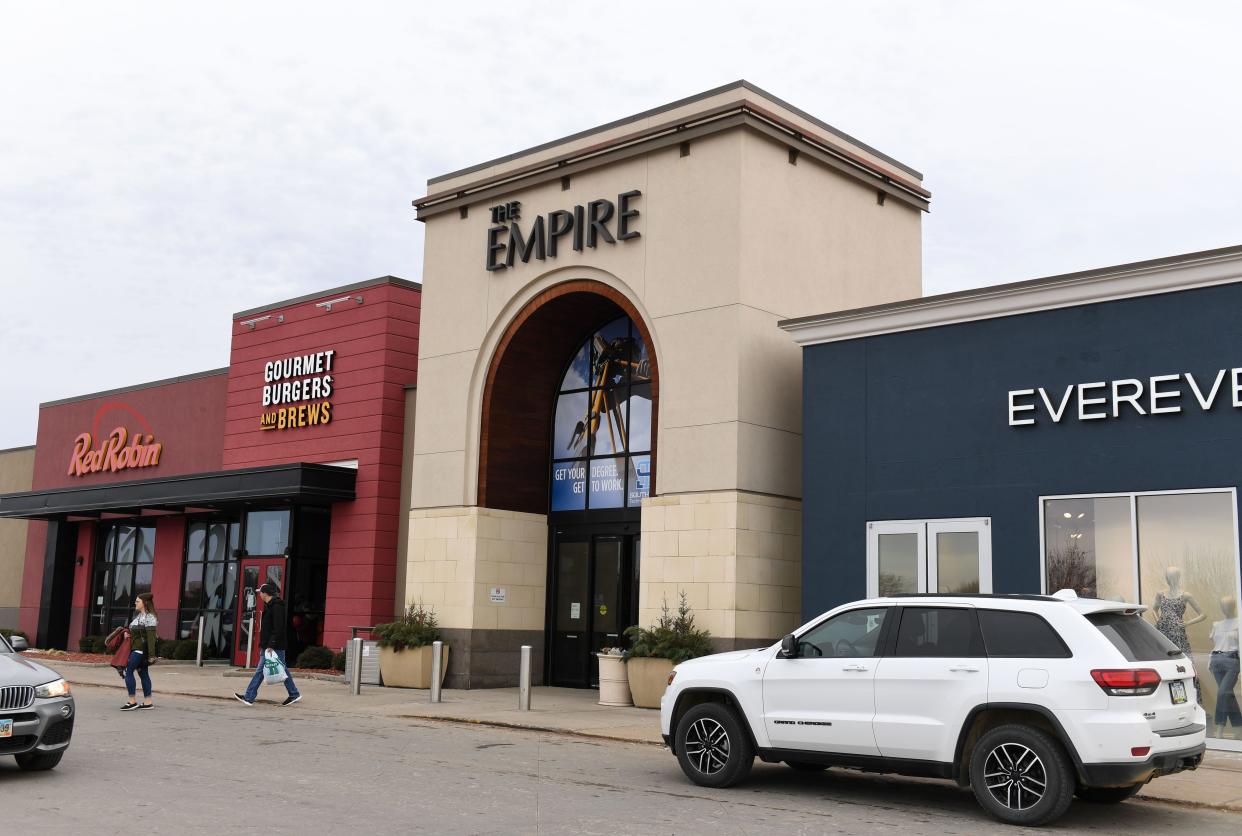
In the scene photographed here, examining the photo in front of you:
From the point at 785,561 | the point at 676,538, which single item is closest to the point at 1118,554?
the point at 785,561

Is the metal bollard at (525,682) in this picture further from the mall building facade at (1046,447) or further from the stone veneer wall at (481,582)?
the mall building facade at (1046,447)

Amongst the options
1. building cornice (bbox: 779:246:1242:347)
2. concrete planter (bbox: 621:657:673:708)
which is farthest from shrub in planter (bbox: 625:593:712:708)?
building cornice (bbox: 779:246:1242:347)

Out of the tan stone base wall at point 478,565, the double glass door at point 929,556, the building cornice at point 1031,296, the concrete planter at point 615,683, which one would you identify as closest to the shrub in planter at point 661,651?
the concrete planter at point 615,683

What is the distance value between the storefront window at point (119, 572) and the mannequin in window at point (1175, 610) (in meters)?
25.2

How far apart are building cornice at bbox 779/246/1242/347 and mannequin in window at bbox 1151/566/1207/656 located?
349 cm

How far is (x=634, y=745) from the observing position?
14.7 meters

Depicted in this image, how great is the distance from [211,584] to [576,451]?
37.0 ft

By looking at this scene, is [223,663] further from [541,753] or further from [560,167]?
[541,753]

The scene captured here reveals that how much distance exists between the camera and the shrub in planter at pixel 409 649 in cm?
2206

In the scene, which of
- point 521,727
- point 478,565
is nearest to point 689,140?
point 478,565

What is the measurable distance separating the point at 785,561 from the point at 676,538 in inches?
69.6

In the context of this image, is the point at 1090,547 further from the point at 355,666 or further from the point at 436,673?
the point at 355,666

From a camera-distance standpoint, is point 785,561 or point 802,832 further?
point 785,561

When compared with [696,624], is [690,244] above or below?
above
